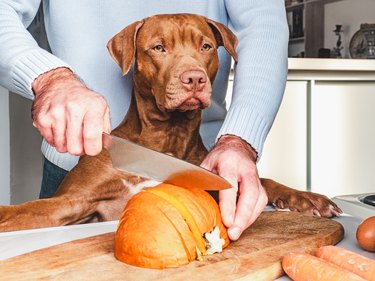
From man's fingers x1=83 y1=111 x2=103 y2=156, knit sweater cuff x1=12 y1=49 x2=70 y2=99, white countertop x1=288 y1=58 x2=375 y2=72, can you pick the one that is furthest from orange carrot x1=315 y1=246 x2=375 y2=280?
white countertop x1=288 y1=58 x2=375 y2=72

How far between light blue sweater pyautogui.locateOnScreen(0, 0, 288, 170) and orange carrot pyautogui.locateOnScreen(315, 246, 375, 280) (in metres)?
0.57

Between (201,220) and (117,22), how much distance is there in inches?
34.8

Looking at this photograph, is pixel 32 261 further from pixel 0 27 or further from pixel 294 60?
pixel 294 60

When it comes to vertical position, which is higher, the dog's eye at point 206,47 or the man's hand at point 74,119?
the dog's eye at point 206,47

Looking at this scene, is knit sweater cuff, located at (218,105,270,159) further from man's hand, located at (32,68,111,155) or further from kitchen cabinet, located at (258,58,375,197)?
kitchen cabinet, located at (258,58,375,197)

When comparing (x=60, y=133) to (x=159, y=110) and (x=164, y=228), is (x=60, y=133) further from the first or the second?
(x=159, y=110)

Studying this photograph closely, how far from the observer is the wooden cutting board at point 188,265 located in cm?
89

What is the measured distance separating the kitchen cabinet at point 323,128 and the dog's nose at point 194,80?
46.9 inches

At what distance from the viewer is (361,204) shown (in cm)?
148

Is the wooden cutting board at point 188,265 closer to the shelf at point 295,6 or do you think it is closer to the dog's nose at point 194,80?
the dog's nose at point 194,80

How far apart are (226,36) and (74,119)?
2.56 feet

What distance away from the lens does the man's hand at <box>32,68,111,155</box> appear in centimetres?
101

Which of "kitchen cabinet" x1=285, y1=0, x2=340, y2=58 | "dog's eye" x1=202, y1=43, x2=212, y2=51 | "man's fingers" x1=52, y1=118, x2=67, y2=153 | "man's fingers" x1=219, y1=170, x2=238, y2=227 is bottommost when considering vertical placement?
"man's fingers" x1=219, y1=170, x2=238, y2=227

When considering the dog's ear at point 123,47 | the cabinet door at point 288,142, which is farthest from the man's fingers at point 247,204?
the cabinet door at point 288,142
